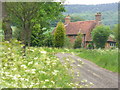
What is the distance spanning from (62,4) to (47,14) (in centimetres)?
172

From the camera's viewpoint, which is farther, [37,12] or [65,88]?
[37,12]

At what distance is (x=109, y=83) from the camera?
8586 mm

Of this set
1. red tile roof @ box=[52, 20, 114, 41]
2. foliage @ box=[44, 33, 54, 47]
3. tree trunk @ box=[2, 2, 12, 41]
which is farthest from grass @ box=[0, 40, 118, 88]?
red tile roof @ box=[52, 20, 114, 41]

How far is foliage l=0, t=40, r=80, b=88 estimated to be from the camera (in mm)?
4796

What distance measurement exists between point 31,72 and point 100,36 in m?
36.6

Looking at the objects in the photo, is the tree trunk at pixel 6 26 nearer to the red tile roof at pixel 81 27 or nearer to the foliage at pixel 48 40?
the foliage at pixel 48 40

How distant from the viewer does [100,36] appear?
4069 centimetres

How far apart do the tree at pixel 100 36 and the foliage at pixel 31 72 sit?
32.1 metres

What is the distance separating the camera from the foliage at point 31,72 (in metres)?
4.80

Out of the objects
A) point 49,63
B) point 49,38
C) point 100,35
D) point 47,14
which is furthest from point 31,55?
point 100,35

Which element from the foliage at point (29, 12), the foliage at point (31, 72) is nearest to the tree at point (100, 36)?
the foliage at point (29, 12)

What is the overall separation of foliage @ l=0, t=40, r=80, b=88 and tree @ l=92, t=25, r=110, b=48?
32127 millimetres

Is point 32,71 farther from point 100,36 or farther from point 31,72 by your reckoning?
point 100,36

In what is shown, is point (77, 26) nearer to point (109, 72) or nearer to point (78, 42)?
point (78, 42)
